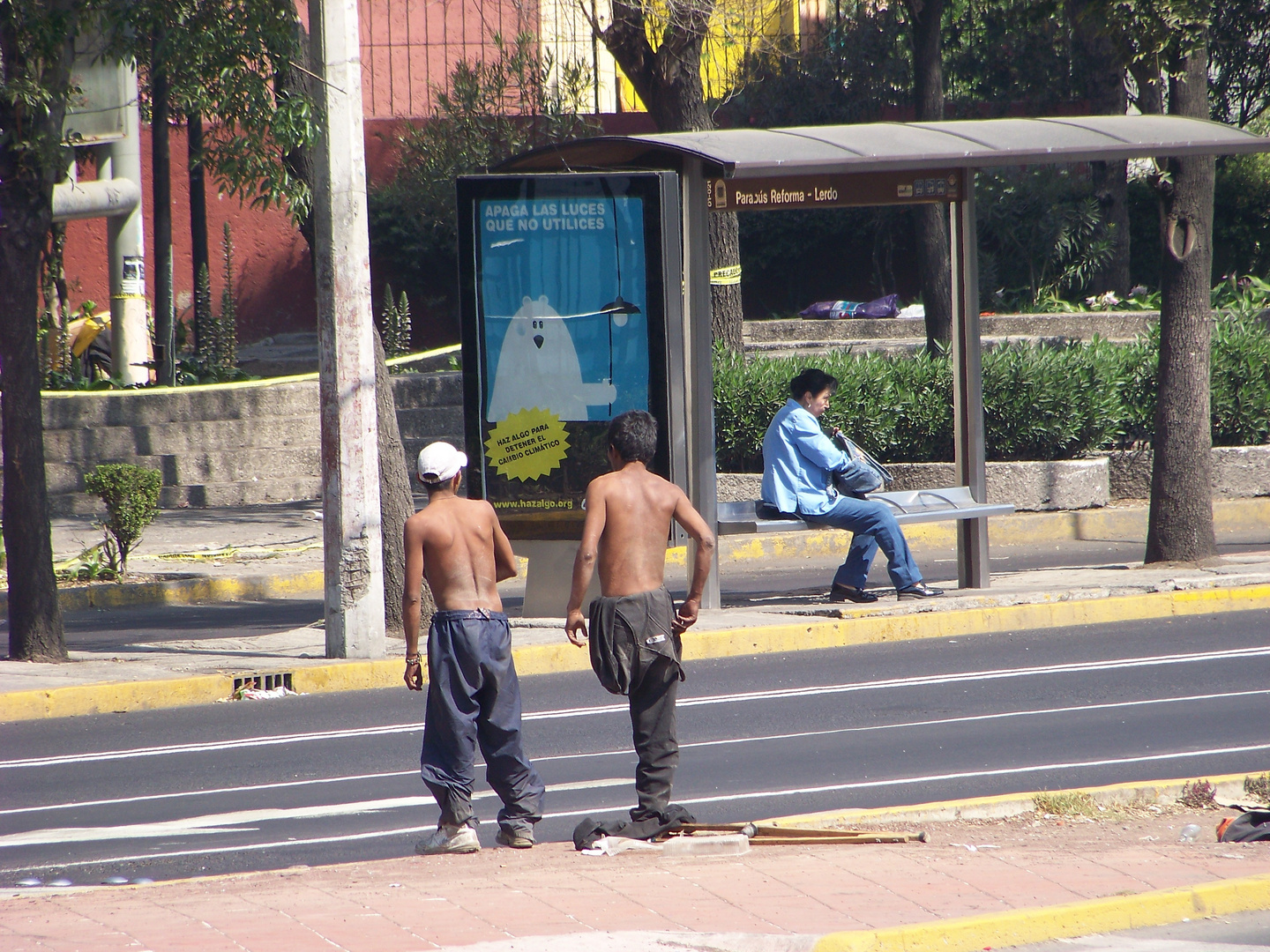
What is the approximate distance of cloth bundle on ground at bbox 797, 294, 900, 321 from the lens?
80.2ft

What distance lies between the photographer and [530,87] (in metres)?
26.5

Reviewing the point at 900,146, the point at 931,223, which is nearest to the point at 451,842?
the point at 900,146

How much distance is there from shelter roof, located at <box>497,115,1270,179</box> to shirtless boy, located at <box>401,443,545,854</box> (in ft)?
16.0

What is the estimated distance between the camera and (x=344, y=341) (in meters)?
10.3

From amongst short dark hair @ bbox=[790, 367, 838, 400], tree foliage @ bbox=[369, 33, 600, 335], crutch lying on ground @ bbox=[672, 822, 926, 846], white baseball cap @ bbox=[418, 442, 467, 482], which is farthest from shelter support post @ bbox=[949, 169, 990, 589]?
tree foliage @ bbox=[369, 33, 600, 335]

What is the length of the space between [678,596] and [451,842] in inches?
273

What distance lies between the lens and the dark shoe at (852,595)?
11539 millimetres

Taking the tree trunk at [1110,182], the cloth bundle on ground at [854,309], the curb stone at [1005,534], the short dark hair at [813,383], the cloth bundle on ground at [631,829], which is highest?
the tree trunk at [1110,182]

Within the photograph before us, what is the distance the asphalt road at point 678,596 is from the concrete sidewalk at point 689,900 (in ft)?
19.9

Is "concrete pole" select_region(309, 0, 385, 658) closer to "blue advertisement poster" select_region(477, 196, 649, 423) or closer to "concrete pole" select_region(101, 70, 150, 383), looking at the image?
"blue advertisement poster" select_region(477, 196, 649, 423)

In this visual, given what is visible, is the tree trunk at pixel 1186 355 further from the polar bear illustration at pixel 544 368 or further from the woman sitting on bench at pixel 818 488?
the polar bear illustration at pixel 544 368

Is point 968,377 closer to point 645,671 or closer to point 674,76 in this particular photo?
point 674,76

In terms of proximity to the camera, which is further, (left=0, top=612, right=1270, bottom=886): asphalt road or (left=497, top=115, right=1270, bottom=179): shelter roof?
(left=497, top=115, right=1270, bottom=179): shelter roof

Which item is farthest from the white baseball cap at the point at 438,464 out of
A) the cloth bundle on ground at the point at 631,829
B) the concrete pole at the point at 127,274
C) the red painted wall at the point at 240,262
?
the red painted wall at the point at 240,262
